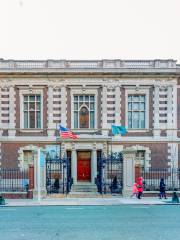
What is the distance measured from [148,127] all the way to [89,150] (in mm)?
5684

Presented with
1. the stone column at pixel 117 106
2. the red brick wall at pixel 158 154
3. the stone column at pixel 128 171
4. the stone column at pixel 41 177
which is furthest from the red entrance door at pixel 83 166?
the stone column at pixel 128 171

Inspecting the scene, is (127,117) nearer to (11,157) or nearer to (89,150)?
(89,150)

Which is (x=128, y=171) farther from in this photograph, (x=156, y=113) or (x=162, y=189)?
(x=156, y=113)

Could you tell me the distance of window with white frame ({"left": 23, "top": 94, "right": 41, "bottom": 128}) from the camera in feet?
138

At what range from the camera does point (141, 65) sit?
42.2m

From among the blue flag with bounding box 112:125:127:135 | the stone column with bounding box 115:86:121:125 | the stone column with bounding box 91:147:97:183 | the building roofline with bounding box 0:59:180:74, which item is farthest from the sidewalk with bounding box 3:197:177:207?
the building roofline with bounding box 0:59:180:74

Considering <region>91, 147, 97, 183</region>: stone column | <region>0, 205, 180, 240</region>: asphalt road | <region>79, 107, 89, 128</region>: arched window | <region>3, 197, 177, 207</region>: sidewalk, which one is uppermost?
<region>79, 107, 89, 128</region>: arched window

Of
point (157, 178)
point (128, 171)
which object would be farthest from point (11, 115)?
point (128, 171)

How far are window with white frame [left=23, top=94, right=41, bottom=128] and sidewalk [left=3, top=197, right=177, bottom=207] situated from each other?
44.6 feet

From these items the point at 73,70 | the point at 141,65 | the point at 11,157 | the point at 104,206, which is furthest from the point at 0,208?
the point at 141,65

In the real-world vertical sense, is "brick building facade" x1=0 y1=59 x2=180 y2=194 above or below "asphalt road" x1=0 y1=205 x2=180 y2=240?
above

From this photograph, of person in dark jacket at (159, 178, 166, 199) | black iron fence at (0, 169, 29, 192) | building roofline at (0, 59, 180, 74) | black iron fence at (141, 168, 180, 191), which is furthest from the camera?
building roofline at (0, 59, 180, 74)

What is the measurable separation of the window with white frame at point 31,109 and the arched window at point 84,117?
3784 mm

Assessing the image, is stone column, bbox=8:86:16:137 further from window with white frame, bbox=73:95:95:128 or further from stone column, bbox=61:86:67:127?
A: window with white frame, bbox=73:95:95:128
